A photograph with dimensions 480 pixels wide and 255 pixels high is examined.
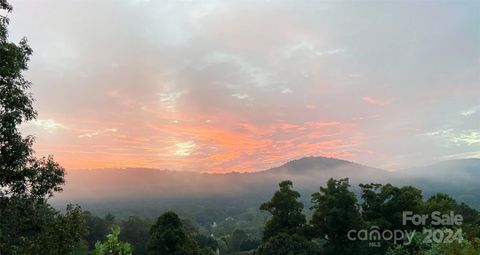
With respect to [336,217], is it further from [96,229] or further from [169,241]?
[96,229]

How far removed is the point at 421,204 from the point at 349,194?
8177 millimetres

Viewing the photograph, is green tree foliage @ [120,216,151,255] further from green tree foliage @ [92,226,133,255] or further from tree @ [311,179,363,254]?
green tree foliage @ [92,226,133,255]

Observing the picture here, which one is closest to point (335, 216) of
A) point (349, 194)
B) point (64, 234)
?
point (349, 194)

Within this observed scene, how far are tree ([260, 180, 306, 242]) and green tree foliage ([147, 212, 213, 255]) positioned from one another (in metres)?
7.77

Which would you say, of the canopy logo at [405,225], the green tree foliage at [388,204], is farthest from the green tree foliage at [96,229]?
the canopy logo at [405,225]

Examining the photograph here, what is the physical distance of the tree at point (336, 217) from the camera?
38.0 m

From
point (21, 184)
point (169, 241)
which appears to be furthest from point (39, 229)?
point (169, 241)

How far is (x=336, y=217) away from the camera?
38.5 metres

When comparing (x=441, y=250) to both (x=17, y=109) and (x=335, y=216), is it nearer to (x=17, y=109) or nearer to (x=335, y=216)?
(x=17, y=109)

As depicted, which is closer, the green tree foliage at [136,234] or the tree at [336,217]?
the tree at [336,217]

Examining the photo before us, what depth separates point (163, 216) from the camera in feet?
130

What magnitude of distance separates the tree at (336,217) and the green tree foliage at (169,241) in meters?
12.6

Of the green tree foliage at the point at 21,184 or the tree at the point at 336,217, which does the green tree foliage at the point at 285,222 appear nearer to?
the tree at the point at 336,217

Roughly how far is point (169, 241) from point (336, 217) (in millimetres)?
17029
